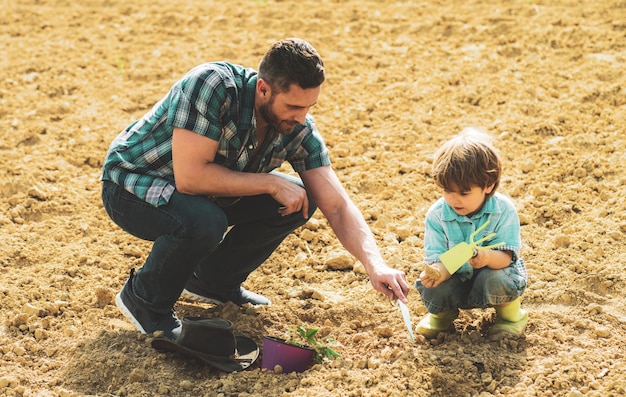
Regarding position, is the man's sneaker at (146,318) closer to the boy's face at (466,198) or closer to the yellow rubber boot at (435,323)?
the yellow rubber boot at (435,323)

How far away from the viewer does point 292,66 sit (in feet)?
10.7

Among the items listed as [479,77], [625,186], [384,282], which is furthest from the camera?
[479,77]

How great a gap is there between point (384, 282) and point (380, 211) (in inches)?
51.1

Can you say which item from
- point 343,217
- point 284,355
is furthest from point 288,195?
point 284,355

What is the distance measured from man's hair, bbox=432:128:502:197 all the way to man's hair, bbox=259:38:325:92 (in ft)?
1.93

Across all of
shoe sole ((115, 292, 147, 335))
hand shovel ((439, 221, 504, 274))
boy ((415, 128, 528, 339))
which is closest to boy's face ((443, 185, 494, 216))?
boy ((415, 128, 528, 339))

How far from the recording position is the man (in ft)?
10.9

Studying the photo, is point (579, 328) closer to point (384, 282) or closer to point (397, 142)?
point (384, 282)

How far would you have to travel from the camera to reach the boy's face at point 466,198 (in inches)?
126

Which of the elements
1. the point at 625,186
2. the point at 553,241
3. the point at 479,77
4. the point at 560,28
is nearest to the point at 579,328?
the point at 553,241

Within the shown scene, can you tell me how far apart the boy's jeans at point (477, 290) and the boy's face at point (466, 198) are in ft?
0.84

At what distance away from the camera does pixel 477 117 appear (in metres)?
5.27

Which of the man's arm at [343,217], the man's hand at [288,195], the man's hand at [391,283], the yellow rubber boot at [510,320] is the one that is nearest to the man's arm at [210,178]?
the man's hand at [288,195]

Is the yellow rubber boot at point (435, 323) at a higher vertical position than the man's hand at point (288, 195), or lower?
lower
